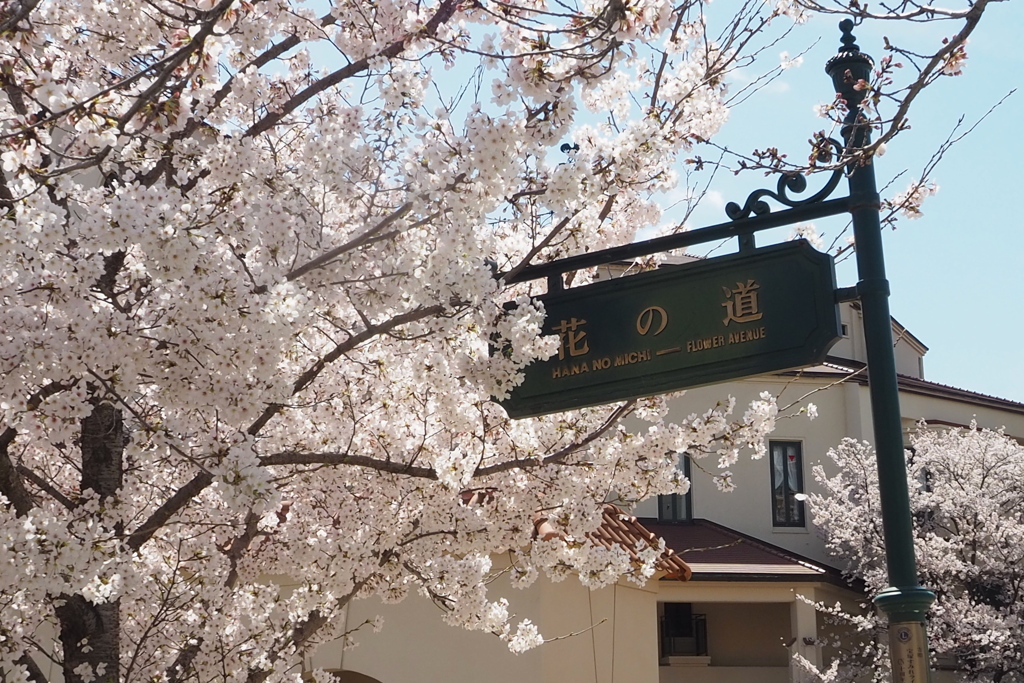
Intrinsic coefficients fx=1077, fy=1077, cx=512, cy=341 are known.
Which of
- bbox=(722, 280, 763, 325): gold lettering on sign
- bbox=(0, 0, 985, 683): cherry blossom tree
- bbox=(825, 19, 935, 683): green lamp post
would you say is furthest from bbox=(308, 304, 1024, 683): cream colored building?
bbox=(825, 19, 935, 683): green lamp post

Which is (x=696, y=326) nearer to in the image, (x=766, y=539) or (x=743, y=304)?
(x=743, y=304)

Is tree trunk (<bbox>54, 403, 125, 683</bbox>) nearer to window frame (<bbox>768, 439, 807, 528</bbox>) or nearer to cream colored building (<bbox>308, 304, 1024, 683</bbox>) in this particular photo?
cream colored building (<bbox>308, 304, 1024, 683</bbox>)

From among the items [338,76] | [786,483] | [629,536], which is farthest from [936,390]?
[338,76]

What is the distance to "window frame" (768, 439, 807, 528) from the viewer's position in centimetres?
2247

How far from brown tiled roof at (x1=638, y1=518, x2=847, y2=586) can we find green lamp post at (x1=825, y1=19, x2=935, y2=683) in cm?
1420

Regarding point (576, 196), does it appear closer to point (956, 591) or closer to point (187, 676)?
point (187, 676)

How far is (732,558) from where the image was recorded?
19.2 metres

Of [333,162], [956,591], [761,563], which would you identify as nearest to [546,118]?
[333,162]

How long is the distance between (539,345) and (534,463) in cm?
199

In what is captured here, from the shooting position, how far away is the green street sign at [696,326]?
3908 mm

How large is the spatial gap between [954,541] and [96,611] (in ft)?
56.0

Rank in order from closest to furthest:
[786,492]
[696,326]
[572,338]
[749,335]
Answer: [749,335] → [696,326] → [572,338] → [786,492]

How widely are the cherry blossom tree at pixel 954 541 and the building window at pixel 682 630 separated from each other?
8.44 ft

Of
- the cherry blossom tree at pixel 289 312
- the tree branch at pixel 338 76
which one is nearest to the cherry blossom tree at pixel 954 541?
the cherry blossom tree at pixel 289 312
